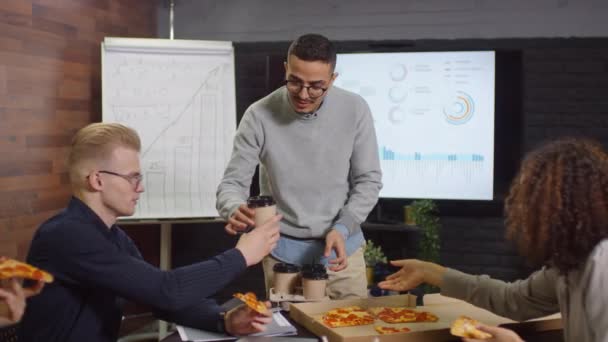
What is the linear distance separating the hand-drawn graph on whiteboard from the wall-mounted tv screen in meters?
0.82

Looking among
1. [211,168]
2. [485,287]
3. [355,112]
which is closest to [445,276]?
[485,287]

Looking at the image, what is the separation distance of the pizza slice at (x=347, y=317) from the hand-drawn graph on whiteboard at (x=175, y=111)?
212 centimetres

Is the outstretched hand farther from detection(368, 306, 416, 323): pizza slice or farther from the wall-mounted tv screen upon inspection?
the wall-mounted tv screen

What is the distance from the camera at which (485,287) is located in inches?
70.3

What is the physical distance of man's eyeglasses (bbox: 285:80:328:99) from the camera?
7.46 ft

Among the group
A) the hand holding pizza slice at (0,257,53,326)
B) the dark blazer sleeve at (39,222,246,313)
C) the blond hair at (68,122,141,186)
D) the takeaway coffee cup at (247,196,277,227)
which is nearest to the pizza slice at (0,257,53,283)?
the hand holding pizza slice at (0,257,53,326)

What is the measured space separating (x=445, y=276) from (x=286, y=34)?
9.42 feet

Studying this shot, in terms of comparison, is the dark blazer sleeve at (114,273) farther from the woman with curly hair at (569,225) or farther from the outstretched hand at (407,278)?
the woman with curly hair at (569,225)

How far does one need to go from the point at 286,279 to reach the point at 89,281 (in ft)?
2.07

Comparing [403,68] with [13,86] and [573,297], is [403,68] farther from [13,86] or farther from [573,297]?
[573,297]

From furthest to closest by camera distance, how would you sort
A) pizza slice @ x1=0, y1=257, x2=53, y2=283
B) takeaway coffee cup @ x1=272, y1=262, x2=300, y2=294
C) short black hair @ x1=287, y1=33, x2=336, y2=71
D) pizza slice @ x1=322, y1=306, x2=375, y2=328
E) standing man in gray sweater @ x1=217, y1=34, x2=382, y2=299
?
standing man in gray sweater @ x1=217, y1=34, x2=382, y2=299 → short black hair @ x1=287, y1=33, x2=336, y2=71 → takeaway coffee cup @ x1=272, y1=262, x2=300, y2=294 → pizza slice @ x1=322, y1=306, x2=375, y2=328 → pizza slice @ x1=0, y1=257, x2=53, y2=283

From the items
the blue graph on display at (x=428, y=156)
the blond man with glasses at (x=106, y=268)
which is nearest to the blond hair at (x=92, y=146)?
the blond man with glasses at (x=106, y=268)

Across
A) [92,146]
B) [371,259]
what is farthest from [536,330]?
[371,259]

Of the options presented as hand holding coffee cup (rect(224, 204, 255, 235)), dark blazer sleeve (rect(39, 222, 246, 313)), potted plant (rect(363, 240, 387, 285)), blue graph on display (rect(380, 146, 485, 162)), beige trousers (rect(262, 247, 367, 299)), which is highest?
blue graph on display (rect(380, 146, 485, 162))
